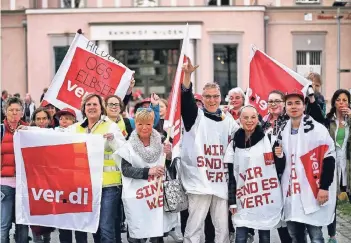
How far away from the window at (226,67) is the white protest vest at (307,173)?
2153 cm

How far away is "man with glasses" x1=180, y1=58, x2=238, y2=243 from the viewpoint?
7102 mm

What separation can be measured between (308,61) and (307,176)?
22.8 m

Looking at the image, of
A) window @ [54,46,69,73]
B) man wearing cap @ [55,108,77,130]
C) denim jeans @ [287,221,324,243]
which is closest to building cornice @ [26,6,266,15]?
window @ [54,46,69,73]

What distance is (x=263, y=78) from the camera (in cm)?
923

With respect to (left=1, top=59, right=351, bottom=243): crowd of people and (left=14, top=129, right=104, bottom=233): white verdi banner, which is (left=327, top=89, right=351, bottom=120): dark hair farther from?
(left=14, top=129, right=104, bottom=233): white verdi banner

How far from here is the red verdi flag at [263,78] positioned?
29.1 ft

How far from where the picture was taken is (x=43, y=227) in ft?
24.6

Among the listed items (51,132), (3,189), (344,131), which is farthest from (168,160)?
(344,131)

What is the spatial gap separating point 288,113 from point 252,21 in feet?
70.4

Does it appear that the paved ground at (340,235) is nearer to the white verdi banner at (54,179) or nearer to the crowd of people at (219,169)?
the crowd of people at (219,169)

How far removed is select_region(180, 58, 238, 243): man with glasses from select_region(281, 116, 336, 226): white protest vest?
2.30 ft

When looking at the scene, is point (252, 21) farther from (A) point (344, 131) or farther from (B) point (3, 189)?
(B) point (3, 189)

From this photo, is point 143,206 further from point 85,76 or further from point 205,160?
point 85,76

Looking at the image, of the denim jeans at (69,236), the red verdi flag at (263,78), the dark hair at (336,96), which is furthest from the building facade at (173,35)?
the denim jeans at (69,236)
